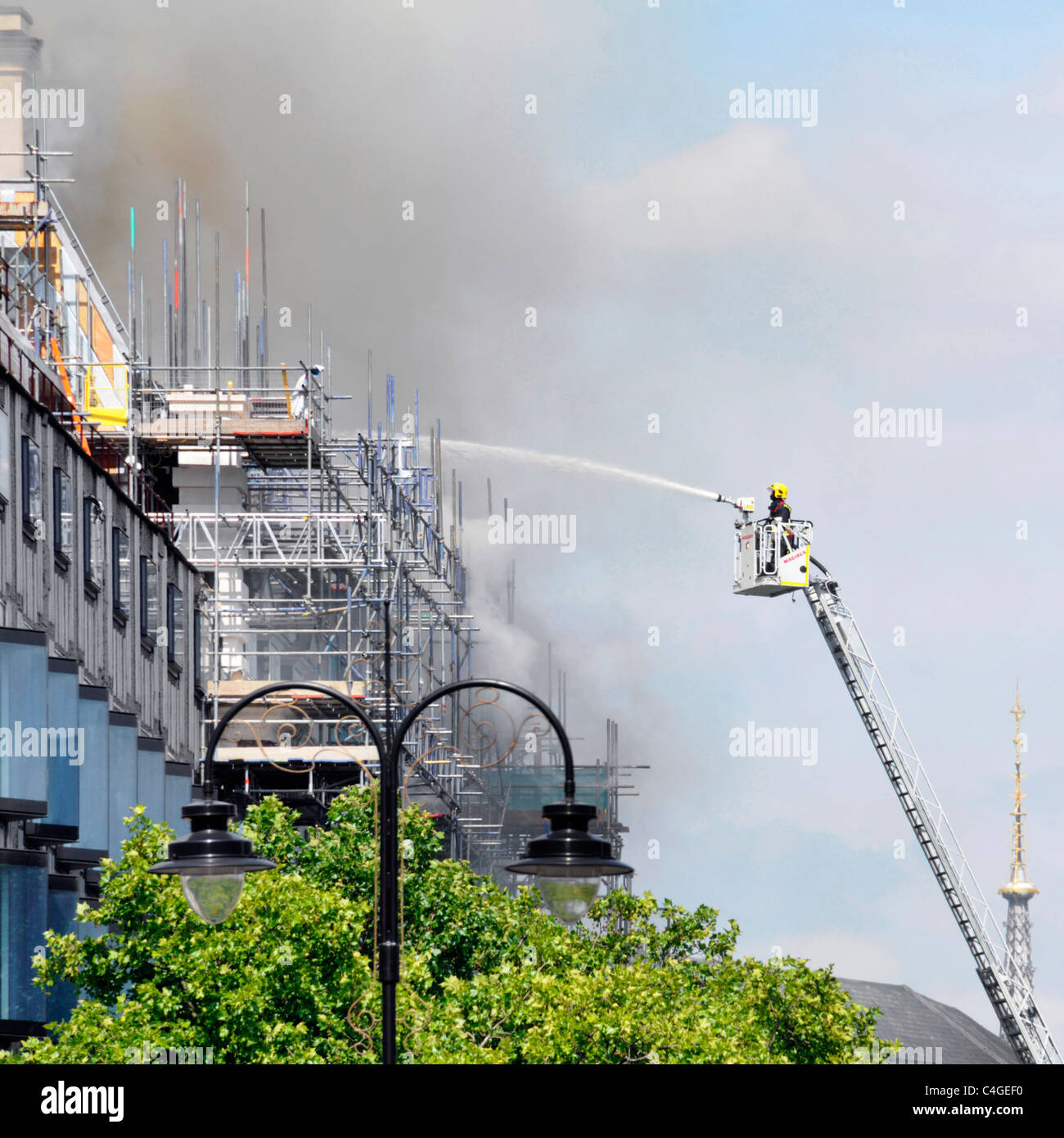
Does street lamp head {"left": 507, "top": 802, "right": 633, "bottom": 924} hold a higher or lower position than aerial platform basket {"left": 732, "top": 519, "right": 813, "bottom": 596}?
lower

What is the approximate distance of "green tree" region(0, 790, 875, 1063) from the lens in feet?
99.3

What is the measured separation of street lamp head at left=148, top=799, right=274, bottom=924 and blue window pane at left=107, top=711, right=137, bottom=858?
2329 centimetres

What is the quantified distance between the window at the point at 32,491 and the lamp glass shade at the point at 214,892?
19588 mm

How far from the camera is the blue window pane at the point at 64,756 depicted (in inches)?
1416

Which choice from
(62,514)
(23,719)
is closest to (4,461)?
(23,719)

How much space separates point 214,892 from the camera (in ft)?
57.6

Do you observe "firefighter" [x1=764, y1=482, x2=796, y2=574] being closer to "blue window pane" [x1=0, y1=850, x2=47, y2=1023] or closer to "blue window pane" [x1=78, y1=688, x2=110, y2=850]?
"blue window pane" [x1=78, y1=688, x2=110, y2=850]

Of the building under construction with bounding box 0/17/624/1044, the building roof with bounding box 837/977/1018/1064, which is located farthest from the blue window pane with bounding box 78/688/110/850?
the building roof with bounding box 837/977/1018/1064

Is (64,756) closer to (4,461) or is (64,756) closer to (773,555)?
(4,461)

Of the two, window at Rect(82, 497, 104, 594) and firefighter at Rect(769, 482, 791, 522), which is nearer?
window at Rect(82, 497, 104, 594)

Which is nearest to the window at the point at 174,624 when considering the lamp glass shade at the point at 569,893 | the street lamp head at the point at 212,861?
the street lamp head at the point at 212,861

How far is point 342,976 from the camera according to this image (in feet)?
109

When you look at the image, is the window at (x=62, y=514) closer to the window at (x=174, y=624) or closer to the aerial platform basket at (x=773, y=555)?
the window at (x=174, y=624)
